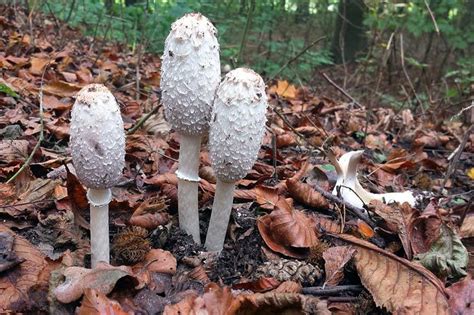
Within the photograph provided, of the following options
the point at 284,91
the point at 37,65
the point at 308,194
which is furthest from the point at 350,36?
the point at 308,194

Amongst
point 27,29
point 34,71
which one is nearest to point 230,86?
point 34,71

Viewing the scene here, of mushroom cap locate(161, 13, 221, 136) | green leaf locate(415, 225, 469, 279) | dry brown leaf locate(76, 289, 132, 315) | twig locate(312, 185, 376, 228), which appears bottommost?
twig locate(312, 185, 376, 228)

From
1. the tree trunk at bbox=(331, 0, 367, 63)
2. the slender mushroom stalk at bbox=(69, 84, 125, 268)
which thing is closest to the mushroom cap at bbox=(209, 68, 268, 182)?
the slender mushroom stalk at bbox=(69, 84, 125, 268)

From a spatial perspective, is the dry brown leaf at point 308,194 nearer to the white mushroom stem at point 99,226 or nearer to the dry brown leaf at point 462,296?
the dry brown leaf at point 462,296

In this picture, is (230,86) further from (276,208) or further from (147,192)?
(147,192)

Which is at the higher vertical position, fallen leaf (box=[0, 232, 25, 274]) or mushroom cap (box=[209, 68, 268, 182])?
mushroom cap (box=[209, 68, 268, 182])

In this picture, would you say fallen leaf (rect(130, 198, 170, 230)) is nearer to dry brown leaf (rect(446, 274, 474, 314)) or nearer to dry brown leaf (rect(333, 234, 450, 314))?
dry brown leaf (rect(333, 234, 450, 314))

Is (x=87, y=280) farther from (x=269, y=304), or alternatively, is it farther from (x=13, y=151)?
(x=13, y=151)
